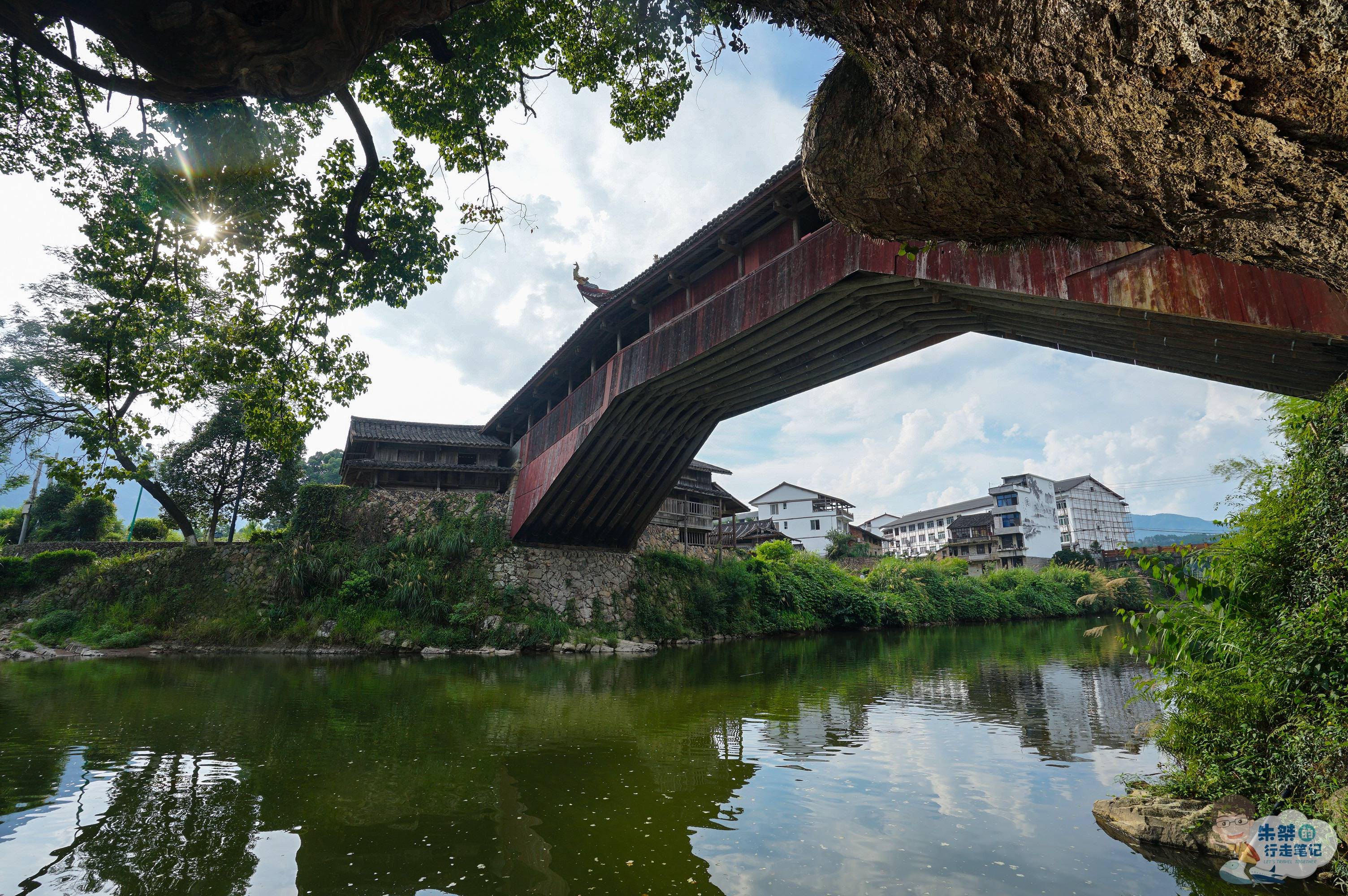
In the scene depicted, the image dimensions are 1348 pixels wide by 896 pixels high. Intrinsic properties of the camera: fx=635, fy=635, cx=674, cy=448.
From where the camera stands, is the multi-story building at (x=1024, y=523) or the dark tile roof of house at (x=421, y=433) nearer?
the dark tile roof of house at (x=421, y=433)

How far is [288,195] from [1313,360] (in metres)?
10.6

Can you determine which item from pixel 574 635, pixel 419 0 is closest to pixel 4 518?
pixel 574 635

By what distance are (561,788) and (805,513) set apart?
47.7 meters

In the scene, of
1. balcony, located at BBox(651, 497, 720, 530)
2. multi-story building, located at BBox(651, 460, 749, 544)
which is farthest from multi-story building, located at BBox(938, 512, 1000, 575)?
balcony, located at BBox(651, 497, 720, 530)

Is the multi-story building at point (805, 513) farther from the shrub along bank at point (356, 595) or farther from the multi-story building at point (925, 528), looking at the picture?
the shrub along bank at point (356, 595)

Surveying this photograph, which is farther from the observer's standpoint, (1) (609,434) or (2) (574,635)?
(2) (574,635)

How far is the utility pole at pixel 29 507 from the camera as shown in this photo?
2317 centimetres

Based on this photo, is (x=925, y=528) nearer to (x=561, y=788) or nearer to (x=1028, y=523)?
(x=1028, y=523)

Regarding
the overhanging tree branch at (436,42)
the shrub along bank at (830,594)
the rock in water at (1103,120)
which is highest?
the overhanging tree branch at (436,42)

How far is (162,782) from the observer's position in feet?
16.8

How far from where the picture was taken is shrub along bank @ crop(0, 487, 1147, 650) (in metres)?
17.3

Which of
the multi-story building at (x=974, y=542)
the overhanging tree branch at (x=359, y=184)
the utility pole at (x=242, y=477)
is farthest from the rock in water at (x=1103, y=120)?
the multi-story building at (x=974, y=542)

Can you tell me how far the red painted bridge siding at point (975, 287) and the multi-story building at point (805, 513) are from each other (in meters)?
36.5

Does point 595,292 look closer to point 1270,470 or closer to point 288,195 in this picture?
point 288,195
